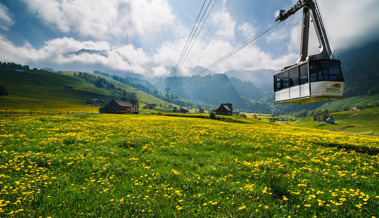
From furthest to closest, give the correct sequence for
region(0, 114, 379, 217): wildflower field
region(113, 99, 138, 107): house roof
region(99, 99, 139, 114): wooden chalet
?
region(113, 99, 138, 107): house roof, region(99, 99, 139, 114): wooden chalet, region(0, 114, 379, 217): wildflower field

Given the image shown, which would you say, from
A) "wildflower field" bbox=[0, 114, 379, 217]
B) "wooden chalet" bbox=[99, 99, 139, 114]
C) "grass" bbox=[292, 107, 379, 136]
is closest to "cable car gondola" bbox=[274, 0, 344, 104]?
"wildflower field" bbox=[0, 114, 379, 217]

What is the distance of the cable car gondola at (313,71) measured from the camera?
14.4 meters

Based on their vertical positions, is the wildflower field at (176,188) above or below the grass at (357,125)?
above

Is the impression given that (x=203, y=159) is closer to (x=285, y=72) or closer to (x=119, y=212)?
(x=119, y=212)

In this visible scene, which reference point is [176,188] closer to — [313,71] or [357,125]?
[313,71]

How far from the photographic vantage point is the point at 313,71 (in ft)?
48.1

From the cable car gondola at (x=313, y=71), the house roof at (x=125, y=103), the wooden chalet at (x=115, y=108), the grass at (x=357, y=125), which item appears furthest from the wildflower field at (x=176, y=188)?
the grass at (x=357, y=125)

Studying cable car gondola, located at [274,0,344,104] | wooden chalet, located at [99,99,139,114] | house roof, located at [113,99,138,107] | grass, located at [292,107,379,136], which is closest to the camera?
cable car gondola, located at [274,0,344,104]

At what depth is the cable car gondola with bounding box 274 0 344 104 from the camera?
1441 centimetres

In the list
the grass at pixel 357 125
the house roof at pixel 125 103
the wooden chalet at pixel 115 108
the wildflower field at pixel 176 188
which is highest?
the house roof at pixel 125 103

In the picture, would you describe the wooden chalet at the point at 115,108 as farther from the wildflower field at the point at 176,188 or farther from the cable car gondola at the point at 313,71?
the cable car gondola at the point at 313,71

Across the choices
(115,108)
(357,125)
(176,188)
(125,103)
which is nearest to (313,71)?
(176,188)

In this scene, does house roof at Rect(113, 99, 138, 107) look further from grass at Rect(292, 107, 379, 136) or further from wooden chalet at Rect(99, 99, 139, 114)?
grass at Rect(292, 107, 379, 136)

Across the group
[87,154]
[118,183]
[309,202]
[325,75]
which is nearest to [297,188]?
[309,202]
